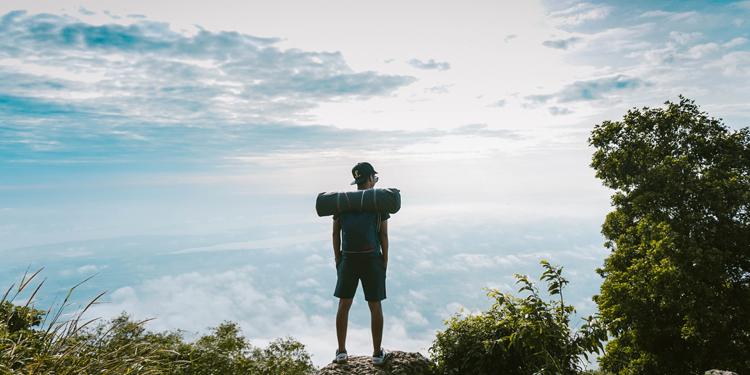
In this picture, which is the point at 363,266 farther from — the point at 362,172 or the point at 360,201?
the point at 362,172

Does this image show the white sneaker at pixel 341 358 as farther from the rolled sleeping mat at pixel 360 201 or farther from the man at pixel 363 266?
the rolled sleeping mat at pixel 360 201

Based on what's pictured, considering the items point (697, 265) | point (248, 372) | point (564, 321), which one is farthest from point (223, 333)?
point (697, 265)

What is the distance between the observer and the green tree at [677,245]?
48.9ft

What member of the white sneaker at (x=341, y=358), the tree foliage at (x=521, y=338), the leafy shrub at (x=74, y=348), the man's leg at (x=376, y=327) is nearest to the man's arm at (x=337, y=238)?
the man's leg at (x=376, y=327)

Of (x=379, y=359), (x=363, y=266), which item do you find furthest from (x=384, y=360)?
(x=363, y=266)

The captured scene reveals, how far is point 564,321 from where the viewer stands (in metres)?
6.10

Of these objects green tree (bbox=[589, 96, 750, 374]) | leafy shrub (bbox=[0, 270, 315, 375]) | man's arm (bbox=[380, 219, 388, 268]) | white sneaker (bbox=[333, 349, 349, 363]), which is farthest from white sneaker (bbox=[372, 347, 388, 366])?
green tree (bbox=[589, 96, 750, 374])

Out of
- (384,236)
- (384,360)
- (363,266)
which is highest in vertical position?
(384,236)

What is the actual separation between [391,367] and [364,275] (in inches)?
55.1

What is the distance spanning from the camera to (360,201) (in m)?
6.50

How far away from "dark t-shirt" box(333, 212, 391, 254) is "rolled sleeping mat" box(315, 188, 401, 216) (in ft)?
0.36

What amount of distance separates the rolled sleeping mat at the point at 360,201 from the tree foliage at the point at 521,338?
2.10 metres

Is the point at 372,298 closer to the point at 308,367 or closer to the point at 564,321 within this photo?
the point at 564,321

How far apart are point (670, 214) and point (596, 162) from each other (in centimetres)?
361
